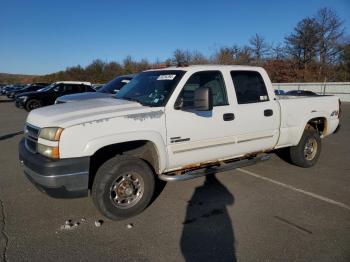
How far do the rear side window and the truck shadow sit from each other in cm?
153

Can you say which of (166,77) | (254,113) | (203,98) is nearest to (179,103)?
(203,98)

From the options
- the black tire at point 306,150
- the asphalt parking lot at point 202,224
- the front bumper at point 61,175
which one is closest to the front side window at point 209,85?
the asphalt parking lot at point 202,224

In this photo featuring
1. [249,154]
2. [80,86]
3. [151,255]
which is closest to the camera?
[151,255]

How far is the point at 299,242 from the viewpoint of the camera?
3.63 m

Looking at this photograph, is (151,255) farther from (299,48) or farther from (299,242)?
(299,48)

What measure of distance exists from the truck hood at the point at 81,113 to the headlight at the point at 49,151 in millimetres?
261

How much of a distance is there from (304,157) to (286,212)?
2414 mm

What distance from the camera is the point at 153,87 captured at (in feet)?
16.0

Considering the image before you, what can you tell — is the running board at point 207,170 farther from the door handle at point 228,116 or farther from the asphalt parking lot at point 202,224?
the door handle at point 228,116

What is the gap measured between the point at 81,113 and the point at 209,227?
2.12 m

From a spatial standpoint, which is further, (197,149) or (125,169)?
(197,149)

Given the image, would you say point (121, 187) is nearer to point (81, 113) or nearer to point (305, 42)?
point (81, 113)

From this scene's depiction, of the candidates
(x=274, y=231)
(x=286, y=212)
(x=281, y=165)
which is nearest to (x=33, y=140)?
(x=274, y=231)

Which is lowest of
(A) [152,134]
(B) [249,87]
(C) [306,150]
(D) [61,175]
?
(C) [306,150]
